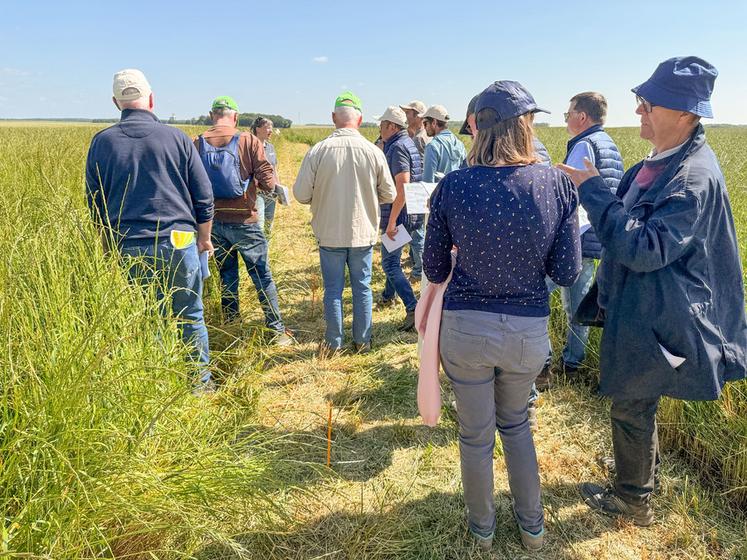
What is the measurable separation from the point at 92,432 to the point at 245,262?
256 cm

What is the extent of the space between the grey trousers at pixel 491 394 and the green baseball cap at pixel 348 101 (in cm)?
236

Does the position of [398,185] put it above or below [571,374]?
above

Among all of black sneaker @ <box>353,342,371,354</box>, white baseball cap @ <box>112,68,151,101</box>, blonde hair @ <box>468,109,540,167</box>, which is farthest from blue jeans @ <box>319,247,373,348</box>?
blonde hair @ <box>468,109,540,167</box>

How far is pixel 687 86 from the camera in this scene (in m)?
1.82

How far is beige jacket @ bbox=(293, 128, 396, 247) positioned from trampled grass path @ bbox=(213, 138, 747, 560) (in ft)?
3.52

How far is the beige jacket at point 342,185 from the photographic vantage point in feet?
12.2

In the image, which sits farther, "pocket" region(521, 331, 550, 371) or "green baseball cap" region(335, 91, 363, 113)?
"green baseball cap" region(335, 91, 363, 113)

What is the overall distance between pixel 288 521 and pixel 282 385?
5.02 feet

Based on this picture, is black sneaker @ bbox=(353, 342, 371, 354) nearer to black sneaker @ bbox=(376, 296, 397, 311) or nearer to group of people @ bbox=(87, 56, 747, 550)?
black sneaker @ bbox=(376, 296, 397, 311)

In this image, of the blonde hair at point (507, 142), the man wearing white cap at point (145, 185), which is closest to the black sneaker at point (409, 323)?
the man wearing white cap at point (145, 185)

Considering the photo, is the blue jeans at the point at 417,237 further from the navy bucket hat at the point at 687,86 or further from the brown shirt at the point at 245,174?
the navy bucket hat at the point at 687,86

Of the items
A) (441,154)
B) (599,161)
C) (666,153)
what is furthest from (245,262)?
(666,153)

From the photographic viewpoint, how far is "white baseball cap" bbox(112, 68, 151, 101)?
2.85 metres

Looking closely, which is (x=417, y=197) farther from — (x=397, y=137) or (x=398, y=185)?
(x=397, y=137)
